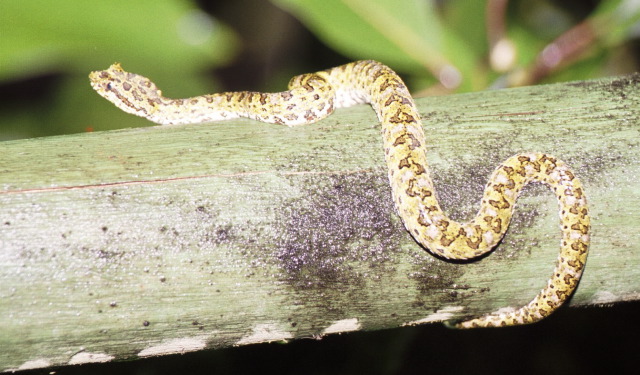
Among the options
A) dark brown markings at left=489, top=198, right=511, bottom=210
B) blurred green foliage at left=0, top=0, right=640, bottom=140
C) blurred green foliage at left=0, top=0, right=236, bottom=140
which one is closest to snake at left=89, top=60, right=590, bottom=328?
dark brown markings at left=489, top=198, right=511, bottom=210

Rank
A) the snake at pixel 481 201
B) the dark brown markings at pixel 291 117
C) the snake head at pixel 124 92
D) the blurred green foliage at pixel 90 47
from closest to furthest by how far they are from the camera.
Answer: the snake at pixel 481 201 → the dark brown markings at pixel 291 117 → the blurred green foliage at pixel 90 47 → the snake head at pixel 124 92

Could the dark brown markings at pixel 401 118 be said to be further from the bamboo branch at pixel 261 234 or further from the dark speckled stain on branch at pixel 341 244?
the dark speckled stain on branch at pixel 341 244

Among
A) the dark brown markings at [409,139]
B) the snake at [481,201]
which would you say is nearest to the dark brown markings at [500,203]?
the snake at [481,201]

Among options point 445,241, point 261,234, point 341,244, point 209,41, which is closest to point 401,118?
point 445,241

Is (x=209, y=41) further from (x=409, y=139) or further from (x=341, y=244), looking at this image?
(x=341, y=244)

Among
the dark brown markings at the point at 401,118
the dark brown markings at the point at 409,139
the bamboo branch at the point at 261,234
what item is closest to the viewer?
the bamboo branch at the point at 261,234

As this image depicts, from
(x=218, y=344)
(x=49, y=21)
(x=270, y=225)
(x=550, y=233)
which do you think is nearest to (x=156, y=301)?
(x=218, y=344)
